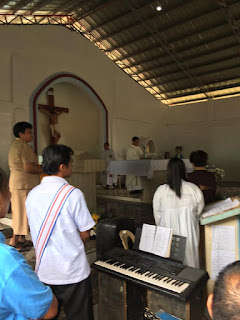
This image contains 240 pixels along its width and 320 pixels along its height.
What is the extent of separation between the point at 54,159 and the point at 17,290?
0.98 m

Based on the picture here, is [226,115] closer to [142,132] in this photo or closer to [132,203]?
[142,132]

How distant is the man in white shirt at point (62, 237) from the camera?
1.75 metres

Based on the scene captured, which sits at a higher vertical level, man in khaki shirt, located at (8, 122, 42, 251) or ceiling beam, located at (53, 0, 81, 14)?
ceiling beam, located at (53, 0, 81, 14)

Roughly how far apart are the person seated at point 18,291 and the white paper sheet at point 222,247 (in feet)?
6.40

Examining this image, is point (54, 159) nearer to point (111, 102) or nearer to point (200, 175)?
point (200, 175)

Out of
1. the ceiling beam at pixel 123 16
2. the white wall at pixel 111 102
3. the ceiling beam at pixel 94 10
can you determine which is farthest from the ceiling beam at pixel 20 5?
the ceiling beam at pixel 123 16

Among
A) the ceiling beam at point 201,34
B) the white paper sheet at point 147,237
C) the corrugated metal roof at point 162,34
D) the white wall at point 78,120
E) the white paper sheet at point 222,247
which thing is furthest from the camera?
the white wall at point 78,120

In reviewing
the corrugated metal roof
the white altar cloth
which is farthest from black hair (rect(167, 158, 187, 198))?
the corrugated metal roof

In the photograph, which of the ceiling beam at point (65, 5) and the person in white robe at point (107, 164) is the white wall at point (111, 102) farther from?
the person in white robe at point (107, 164)

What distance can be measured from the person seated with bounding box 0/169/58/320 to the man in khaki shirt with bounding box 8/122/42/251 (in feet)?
8.88

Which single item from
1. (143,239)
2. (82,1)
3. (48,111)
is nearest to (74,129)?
(48,111)

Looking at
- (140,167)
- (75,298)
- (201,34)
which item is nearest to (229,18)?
(201,34)

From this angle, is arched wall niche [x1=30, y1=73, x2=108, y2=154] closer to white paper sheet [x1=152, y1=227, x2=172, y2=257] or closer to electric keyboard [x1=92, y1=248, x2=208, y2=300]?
electric keyboard [x1=92, y1=248, x2=208, y2=300]

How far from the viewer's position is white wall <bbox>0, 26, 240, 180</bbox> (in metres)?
8.41
